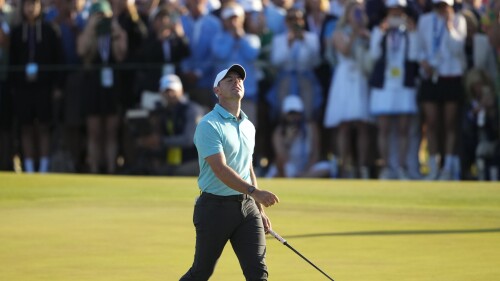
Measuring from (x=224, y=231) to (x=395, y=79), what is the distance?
1129 centimetres

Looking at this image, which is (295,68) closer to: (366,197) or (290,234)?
(366,197)

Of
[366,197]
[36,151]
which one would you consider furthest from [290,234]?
[36,151]

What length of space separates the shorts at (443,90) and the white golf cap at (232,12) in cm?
295

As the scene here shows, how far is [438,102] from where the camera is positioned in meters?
18.0

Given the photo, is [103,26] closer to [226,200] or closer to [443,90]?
Result: [443,90]

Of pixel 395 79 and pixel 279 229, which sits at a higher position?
pixel 395 79

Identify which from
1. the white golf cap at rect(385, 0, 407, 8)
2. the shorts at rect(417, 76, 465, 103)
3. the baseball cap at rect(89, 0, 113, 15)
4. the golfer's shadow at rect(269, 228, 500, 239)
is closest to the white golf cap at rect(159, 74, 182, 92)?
the baseball cap at rect(89, 0, 113, 15)

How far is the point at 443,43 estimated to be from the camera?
17734 millimetres

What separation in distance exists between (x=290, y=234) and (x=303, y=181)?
5466 mm

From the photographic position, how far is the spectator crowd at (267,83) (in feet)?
58.6

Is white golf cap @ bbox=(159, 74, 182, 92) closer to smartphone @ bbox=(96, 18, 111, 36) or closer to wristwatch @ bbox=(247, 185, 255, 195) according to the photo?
smartphone @ bbox=(96, 18, 111, 36)

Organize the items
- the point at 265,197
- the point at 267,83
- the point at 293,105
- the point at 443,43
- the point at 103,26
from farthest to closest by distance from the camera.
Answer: the point at 103,26
the point at 267,83
the point at 293,105
the point at 443,43
the point at 265,197

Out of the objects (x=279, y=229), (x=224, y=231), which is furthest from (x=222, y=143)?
(x=279, y=229)

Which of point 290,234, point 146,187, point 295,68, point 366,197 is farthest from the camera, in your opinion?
point 295,68
